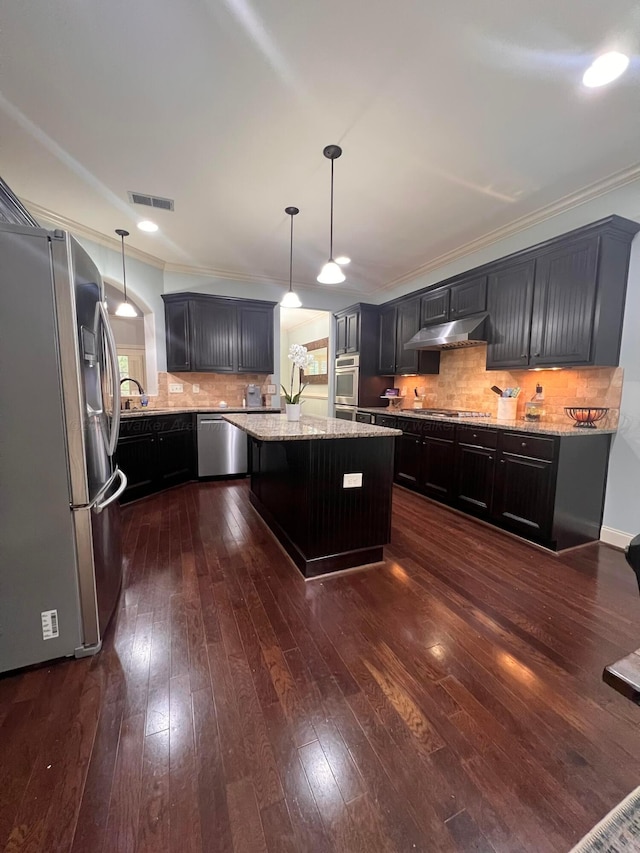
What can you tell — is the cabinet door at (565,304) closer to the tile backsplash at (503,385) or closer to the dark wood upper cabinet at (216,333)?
the tile backsplash at (503,385)

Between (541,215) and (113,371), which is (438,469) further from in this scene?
(113,371)

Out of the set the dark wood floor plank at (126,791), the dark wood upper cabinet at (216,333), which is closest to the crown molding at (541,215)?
the dark wood upper cabinet at (216,333)

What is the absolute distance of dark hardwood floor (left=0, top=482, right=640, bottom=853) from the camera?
979mm

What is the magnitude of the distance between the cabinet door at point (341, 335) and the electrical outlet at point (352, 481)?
3.57m

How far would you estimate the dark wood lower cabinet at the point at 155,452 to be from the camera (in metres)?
3.49

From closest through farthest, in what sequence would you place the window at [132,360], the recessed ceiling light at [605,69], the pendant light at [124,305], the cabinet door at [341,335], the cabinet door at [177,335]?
the recessed ceiling light at [605,69]
the pendant light at [124,305]
the cabinet door at [177,335]
the cabinet door at [341,335]
the window at [132,360]

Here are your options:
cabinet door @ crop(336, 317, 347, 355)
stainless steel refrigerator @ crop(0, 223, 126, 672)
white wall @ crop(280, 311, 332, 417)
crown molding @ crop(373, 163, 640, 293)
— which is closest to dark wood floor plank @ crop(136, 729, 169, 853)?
stainless steel refrigerator @ crop(0, 223, 126, 672)

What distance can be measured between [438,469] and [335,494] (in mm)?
1808

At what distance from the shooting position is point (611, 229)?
8.28 ft

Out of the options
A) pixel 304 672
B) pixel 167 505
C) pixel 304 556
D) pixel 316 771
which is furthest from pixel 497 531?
pixel 167 505

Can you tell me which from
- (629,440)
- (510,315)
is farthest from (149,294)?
(629,440)

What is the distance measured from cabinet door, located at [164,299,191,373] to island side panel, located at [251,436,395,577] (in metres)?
2.81

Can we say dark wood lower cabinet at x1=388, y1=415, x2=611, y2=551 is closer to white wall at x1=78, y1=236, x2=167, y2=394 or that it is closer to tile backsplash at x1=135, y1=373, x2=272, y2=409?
tile backsplash at x1=135, y1=373, x2=272, y2=409

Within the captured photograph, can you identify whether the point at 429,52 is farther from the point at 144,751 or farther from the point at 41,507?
the point at 144,751
